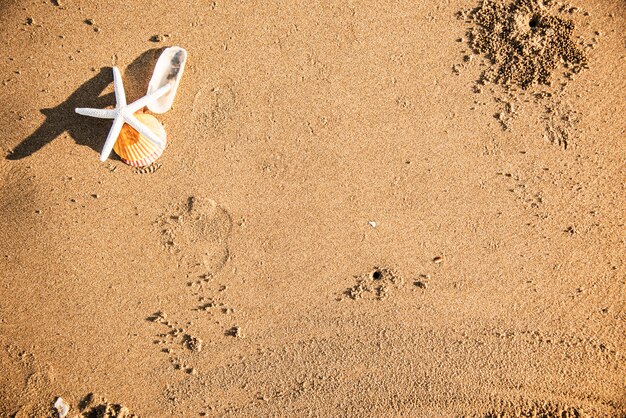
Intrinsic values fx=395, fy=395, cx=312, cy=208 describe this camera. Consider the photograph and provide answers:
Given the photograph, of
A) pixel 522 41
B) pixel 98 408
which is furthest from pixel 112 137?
pixel 522 41

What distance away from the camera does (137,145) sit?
361cm

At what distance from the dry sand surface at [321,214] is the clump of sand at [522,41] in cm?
2

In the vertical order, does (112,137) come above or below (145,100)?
below

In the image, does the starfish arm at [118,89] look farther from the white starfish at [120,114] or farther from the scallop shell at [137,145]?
the scallop shell at [137,145]

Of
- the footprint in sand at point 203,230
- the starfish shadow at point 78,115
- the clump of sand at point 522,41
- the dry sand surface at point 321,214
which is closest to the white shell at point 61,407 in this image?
the dry sand surface at point 321,214

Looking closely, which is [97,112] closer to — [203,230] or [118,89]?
[118,89]

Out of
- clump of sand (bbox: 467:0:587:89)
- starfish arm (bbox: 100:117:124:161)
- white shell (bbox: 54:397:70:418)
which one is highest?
clump of sand (bbox: 467:0:587:89)

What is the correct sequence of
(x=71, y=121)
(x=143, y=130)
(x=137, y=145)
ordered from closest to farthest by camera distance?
(x=143, y=130) → (x=137, y=145) → (x=71, y=121)

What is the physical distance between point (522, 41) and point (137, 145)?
3664 mm

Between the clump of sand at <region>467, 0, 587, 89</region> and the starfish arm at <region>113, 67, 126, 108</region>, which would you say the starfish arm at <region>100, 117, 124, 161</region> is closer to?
the starfish arm at <region>113, 67, 126, 108</region>

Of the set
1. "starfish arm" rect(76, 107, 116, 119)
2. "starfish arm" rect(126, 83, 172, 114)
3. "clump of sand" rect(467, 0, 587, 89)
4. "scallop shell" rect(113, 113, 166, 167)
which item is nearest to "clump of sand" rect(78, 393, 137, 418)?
"scallop shell" rect(113, 113, 166, 167)

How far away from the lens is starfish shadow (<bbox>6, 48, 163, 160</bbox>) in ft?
12.2

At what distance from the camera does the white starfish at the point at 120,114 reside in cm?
343

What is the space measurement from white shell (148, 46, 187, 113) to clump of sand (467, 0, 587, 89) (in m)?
2.70
